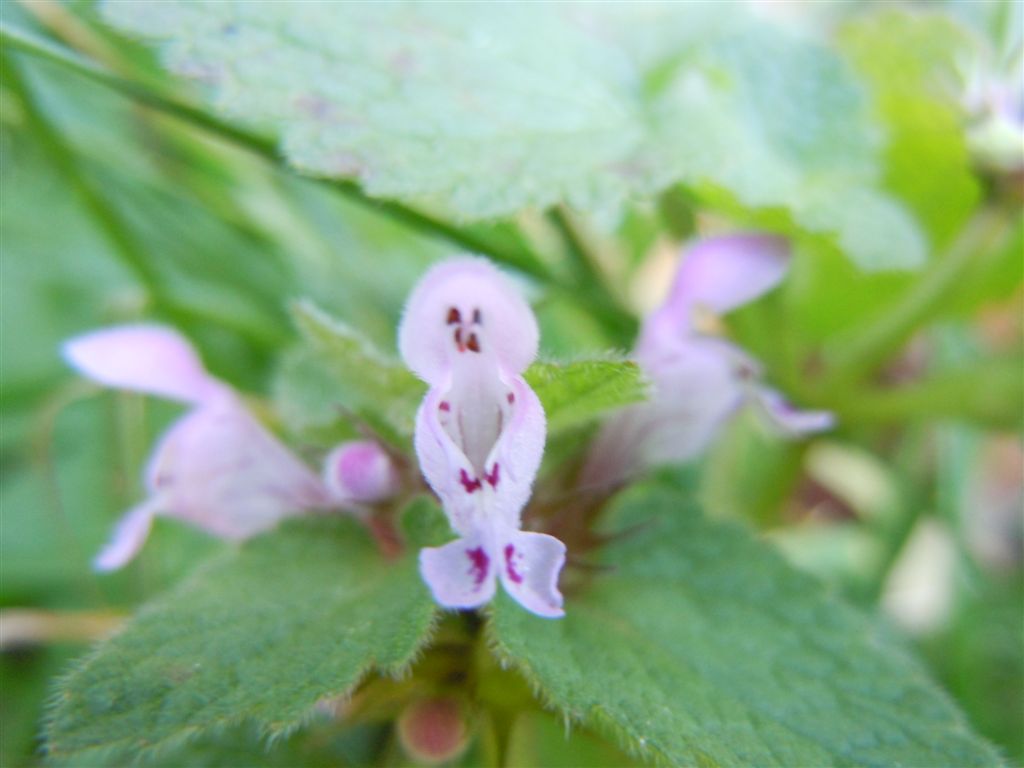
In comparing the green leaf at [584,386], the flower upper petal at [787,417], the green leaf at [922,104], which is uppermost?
the green leaf at [922,104]

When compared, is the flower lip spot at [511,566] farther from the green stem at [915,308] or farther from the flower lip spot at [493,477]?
the green stem at [915,308]

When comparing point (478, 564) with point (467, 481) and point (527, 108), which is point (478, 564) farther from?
point (527, 108)

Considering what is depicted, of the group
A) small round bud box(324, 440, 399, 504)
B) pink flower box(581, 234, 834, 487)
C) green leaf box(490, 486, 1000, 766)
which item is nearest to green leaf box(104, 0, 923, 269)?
pink flower box(581, 234, 834, 487)

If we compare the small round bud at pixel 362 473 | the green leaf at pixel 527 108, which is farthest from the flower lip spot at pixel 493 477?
the green leaf at pixel 527 108

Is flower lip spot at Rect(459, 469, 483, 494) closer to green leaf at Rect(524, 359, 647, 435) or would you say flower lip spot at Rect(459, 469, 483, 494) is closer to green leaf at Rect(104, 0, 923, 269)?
green leaf at Rect(524, 359, 647, 435)

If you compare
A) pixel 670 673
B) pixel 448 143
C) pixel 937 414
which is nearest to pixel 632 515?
pixel 670 673

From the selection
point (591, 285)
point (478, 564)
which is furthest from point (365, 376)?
point (591, 285)
